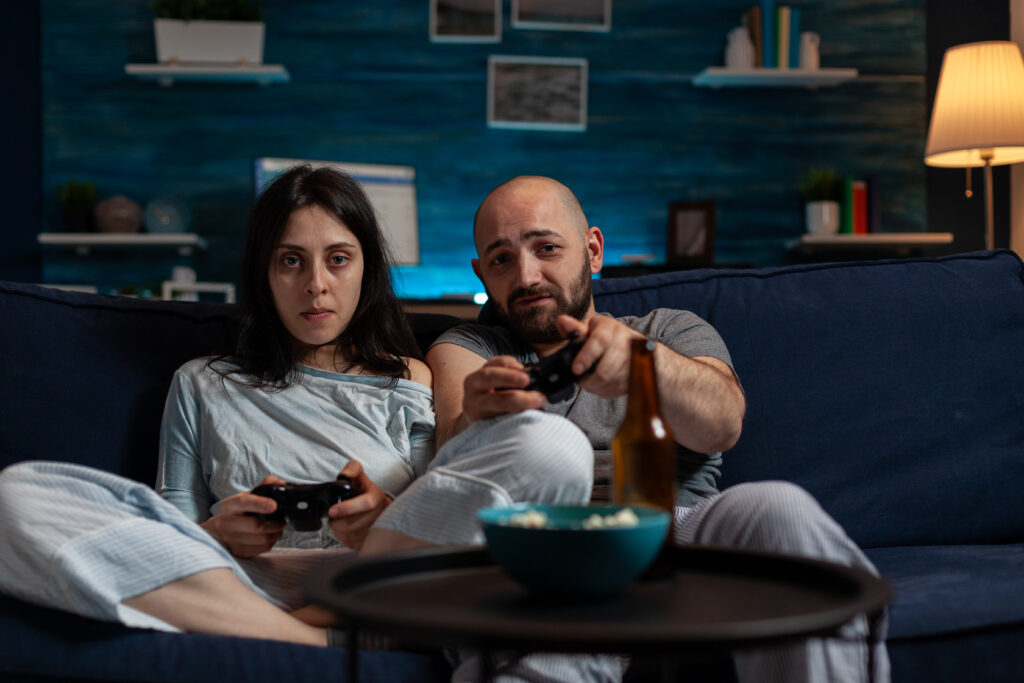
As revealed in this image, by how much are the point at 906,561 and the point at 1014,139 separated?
2.20m

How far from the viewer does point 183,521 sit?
1.17 metres

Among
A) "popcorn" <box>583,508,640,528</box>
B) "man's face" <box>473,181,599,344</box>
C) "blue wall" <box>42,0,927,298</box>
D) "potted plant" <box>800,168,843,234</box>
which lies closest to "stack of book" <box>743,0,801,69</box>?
"blue wall" <box>42,0,927,298</box>

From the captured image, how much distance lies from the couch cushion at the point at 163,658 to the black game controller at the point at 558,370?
15.3 inches

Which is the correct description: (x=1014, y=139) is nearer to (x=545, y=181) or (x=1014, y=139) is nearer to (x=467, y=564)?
(x=545, y=181)

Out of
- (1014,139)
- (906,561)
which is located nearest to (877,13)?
(1014,139)

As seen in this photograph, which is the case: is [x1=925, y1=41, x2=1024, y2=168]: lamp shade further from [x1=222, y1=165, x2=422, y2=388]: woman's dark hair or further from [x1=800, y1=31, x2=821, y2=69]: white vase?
[x1=222, y1=165, x2=422, y2=388]: woman's dark hair

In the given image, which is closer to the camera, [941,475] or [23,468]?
[23,468]

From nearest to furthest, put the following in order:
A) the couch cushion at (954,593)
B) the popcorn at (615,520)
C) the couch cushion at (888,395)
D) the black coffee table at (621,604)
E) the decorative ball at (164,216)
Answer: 1. the black coffee table at (621,604)
2. the popcorn at (615,520)
3. the couch cushion at (954,593)
4. the couch cushion at (888,395)
5. the decorative ball at (164,216)

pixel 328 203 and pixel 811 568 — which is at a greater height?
pixel 328 203

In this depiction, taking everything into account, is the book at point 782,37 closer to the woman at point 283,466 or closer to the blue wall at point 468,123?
the blue wall at point 468,123

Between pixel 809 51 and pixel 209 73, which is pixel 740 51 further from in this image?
pixel 209 73

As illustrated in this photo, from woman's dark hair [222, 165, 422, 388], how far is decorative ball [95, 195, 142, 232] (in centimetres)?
257

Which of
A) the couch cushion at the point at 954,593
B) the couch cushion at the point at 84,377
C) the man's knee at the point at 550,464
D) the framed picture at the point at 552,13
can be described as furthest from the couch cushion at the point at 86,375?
the framed picture at the point at 552,13

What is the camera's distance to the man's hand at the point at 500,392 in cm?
113
